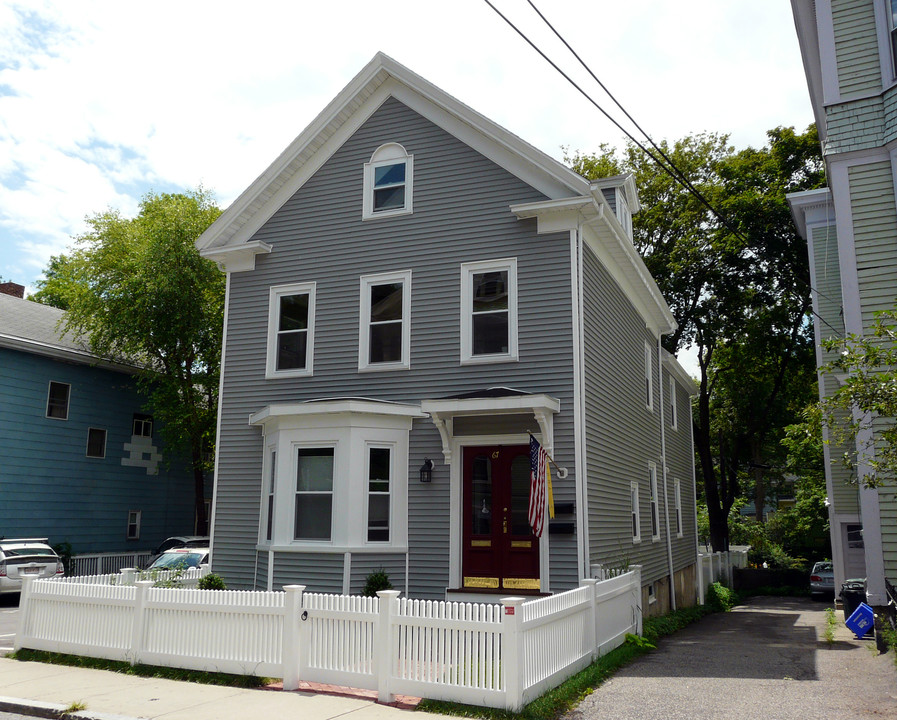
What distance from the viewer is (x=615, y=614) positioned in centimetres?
1157

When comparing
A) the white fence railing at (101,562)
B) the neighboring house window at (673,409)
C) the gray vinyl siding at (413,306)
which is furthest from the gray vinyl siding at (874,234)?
the white fence railing at (101,562)

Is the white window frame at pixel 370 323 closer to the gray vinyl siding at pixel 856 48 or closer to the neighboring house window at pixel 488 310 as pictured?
the neighboring house window at pixel 488 310

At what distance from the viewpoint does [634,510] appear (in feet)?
55.6

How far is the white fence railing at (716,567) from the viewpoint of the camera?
2484 centimetres

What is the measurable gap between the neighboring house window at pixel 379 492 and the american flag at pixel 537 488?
2.81 m

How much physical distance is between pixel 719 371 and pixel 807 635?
67.4 ft

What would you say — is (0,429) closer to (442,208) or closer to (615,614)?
(442,208)

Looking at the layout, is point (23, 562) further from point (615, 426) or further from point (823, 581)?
point (823, 581)

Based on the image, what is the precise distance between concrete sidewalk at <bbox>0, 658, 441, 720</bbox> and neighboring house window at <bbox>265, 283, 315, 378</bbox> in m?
6.96

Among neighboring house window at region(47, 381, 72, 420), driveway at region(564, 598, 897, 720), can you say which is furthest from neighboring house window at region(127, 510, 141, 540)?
driveway at region(564, 598, 897, 720)

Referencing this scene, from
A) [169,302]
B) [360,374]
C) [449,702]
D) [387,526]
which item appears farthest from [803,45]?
[169,302]

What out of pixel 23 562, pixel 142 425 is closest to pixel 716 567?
pixel 142 425

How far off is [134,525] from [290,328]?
1449cm

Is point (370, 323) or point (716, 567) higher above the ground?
point (370, 323)
